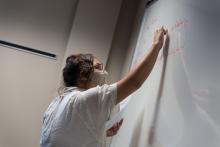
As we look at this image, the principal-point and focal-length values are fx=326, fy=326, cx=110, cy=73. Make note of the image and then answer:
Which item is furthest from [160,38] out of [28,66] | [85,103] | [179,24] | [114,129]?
[28,66]

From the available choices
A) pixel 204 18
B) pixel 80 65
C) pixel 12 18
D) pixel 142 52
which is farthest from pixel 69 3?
pixel 204 18

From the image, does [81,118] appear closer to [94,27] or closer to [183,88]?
[183,88]

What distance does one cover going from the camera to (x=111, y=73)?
9.71ft

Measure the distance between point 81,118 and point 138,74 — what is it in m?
0.32

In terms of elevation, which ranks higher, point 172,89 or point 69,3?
point 69,3

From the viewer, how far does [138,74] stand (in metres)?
1.41

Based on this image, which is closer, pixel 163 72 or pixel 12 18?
pixel 163 72

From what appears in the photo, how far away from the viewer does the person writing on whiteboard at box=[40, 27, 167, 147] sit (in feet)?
4.60

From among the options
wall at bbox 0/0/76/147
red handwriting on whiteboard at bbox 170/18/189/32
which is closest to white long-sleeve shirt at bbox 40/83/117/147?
red handwriting on whiteboard at bbox 170/18/189/32

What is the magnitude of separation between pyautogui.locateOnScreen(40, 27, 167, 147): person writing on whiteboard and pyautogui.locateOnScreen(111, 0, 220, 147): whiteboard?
11 centimetres

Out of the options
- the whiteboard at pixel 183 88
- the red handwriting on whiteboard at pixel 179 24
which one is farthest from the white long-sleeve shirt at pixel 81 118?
the red handwriting on whiteboard at pixel 179 24

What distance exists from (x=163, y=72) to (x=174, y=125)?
1.02 ft

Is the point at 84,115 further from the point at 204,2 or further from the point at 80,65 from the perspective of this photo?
the point at 204,2

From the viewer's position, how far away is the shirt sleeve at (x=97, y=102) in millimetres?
1399
